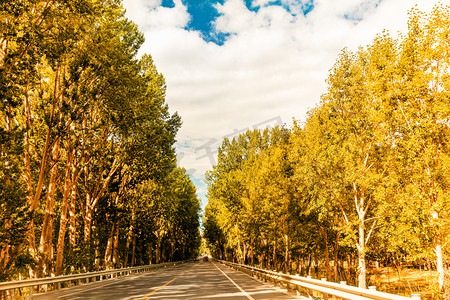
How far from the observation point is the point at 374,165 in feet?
79.9

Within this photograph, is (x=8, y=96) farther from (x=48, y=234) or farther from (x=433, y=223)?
(x=433, y=223)

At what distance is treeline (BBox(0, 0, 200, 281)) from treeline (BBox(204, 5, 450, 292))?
11045 millimetres

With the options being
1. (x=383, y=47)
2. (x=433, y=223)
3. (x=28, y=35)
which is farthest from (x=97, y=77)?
(x=433, y=223)

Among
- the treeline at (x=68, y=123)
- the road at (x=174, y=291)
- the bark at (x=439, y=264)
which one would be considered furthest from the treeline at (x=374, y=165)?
the treeline at (x=68, y=123)

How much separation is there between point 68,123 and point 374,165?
20.4 metres

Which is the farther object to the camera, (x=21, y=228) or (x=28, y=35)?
(x=21, y=228)

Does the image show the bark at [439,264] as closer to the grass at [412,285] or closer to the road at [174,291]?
the grass at [412,285]

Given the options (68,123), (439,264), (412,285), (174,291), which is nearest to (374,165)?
(439,264)

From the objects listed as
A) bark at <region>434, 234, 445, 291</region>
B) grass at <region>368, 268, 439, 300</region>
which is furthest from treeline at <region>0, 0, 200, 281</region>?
→ grass at <region>368, 268, 439, 300</region>

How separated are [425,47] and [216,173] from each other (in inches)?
1575

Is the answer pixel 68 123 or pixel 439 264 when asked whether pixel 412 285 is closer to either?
pixel 439 264

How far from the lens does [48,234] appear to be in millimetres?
18984

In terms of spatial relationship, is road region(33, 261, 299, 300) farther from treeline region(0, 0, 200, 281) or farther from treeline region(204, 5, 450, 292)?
treeline region(204, 5, 450, 292)

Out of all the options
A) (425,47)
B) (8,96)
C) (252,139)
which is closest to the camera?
(8,96)
